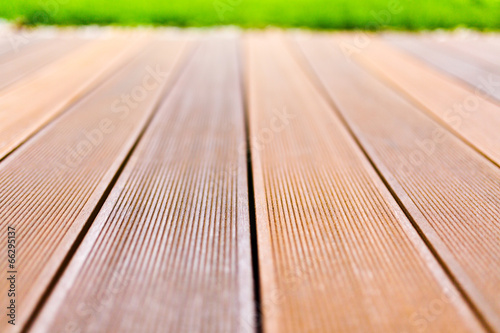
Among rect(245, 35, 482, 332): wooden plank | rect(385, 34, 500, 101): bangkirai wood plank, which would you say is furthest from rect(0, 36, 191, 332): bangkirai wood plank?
rect(385, 34, 500, 101): bangkirai wood plank

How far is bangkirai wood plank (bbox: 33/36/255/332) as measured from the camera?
0.45m

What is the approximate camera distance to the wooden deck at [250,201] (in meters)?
0.47

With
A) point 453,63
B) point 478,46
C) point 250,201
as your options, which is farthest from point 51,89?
point 478,46

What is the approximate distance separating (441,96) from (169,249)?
3.30 ft

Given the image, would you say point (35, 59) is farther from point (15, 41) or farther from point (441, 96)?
point (441, 96)

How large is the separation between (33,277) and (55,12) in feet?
7.45

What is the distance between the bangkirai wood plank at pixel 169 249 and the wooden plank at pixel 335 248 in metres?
0.04

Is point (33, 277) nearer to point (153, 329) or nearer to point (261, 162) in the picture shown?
point (153, 329)

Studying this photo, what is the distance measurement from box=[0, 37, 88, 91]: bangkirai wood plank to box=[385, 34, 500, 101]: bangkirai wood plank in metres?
1.46

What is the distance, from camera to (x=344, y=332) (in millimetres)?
437

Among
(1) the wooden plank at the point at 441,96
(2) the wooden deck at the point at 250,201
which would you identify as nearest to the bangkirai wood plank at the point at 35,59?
(2) the wooden deck at the point at 250,201

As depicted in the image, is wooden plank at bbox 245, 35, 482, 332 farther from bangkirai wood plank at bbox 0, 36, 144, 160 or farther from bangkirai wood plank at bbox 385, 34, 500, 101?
bangkirai wood plank at bbox 385, 34, 500, 101

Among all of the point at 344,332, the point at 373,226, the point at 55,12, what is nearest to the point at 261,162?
the point at 373,226

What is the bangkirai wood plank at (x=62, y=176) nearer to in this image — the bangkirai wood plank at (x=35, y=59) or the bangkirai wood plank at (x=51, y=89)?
the bangkirai wood plank at (x=51, y=89)
